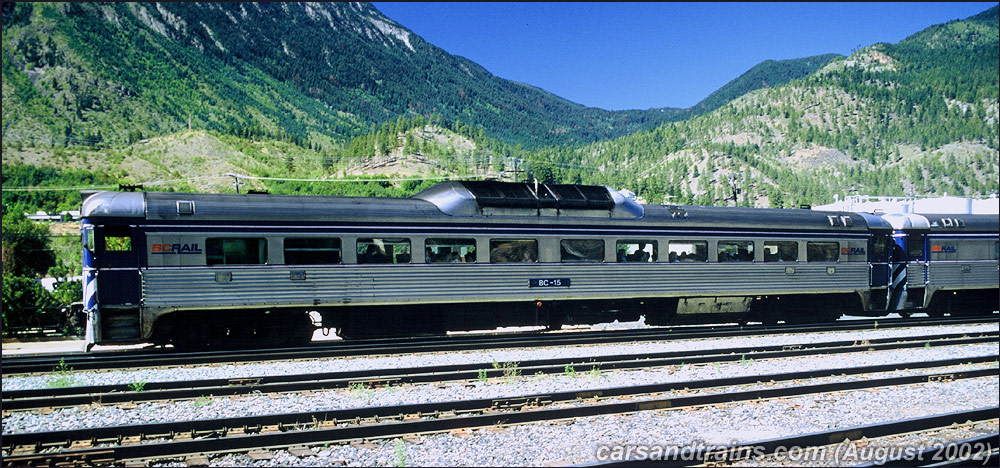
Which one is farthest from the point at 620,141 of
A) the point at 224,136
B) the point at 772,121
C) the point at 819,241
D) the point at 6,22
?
the point at 6,22

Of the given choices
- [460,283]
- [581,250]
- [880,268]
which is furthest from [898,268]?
[460,283]

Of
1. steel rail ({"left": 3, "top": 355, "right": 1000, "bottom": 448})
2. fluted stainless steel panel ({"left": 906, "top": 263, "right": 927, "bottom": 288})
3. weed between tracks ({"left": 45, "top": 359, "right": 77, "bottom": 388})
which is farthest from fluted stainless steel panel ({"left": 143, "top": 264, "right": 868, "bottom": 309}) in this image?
steel rail ({"left": 3, "top": 355, "right": 1000, "bottom": 448})

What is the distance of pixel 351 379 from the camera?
11.5m

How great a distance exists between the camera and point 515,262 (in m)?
16.3

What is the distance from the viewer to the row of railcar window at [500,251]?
46.6ft

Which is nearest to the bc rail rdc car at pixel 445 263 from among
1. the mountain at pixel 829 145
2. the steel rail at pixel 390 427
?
the steel rail at pixel 390 427

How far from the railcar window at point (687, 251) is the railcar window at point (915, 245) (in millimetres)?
7916

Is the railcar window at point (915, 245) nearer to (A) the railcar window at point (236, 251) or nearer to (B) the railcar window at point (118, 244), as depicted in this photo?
(A) the railcar window at point (236, 251)

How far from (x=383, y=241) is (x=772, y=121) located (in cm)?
17956

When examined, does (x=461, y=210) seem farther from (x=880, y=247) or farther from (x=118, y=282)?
(x=880, y=247)

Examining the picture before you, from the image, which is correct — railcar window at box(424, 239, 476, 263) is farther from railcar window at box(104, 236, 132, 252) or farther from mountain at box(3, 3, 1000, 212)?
mountain at box(3, 3, 1000, 212)

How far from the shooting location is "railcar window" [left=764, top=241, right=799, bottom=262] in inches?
754

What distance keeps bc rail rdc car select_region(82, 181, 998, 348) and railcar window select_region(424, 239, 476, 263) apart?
0.03m

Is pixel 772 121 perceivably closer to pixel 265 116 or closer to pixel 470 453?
pixel 265 116
